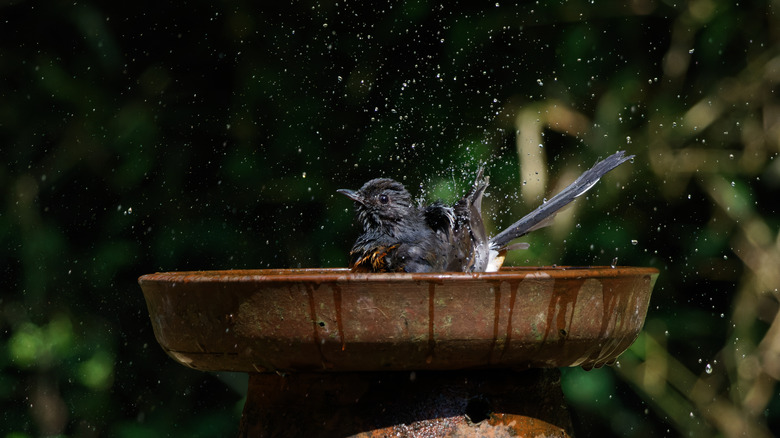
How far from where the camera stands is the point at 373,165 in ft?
10.2

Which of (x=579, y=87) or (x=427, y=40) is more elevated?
(x=427, y=40)

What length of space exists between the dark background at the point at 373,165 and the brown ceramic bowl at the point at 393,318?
1.43 m

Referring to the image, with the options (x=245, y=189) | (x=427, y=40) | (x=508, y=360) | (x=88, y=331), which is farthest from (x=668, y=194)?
(x=88, y=331)

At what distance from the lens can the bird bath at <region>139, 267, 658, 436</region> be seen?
4.77 ft

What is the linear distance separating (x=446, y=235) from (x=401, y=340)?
0.76 m

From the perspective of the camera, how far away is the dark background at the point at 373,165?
310 centimetres

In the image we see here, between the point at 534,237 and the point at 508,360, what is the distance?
1516 mm

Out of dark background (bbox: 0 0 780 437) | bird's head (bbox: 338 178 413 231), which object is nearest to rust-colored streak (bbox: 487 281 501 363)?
bird's head (bbox: 338 178 413 231)

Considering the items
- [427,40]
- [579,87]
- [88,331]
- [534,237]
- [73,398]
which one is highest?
[427,40]

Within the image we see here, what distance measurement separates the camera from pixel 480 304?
147 cm

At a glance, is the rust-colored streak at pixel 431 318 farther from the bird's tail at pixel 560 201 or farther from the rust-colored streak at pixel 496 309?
the bird's tail at pixel 560 201

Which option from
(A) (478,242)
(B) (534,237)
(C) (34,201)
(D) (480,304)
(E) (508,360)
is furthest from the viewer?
(C) (34,201)

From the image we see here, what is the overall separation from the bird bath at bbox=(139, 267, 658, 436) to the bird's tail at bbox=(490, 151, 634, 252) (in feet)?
1.46

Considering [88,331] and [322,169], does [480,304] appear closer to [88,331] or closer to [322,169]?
[322,169]
